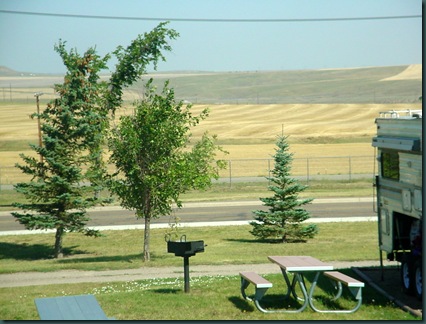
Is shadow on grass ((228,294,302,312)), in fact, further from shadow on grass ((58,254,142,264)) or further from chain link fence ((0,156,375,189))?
chain link fence ((0,156,375,189))

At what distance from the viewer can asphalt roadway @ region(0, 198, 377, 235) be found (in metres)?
26.3

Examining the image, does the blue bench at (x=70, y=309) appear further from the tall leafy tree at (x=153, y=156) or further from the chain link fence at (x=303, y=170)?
the chain link fence at (x=303, y=170)

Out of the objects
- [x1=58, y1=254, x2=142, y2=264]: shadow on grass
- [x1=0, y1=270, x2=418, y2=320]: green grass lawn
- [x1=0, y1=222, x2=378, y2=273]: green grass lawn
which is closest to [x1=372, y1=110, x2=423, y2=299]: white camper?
[x1=0, y1=270, x2=418, y2=320]: green grass lawn

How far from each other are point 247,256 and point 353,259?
266cm

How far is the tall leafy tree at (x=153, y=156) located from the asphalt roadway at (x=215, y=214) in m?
7.50

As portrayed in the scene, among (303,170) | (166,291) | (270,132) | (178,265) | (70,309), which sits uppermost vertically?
(270,132)

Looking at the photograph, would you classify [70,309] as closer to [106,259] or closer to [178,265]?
[178,265]

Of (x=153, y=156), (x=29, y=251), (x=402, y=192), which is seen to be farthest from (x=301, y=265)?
(x=29, y=251)

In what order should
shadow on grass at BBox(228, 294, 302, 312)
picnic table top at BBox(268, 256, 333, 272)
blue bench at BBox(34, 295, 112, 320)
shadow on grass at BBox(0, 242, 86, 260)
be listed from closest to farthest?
blue bench at BBox(34, 295, 112, 320) → picnic table top at BBox(268, 256, 333, 272) → shadow on grass at BBox(228, 294, 302, 312) → shadow on grass at BBox(0, 242, 86, 260)

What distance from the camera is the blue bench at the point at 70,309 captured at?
8711 mm

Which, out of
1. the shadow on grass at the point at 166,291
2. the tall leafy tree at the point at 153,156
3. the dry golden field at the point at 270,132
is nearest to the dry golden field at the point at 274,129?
the dry golden field at the point at 270,132

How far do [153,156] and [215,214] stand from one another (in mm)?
11271

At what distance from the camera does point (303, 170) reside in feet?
149

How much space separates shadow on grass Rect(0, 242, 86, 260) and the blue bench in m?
12.2
